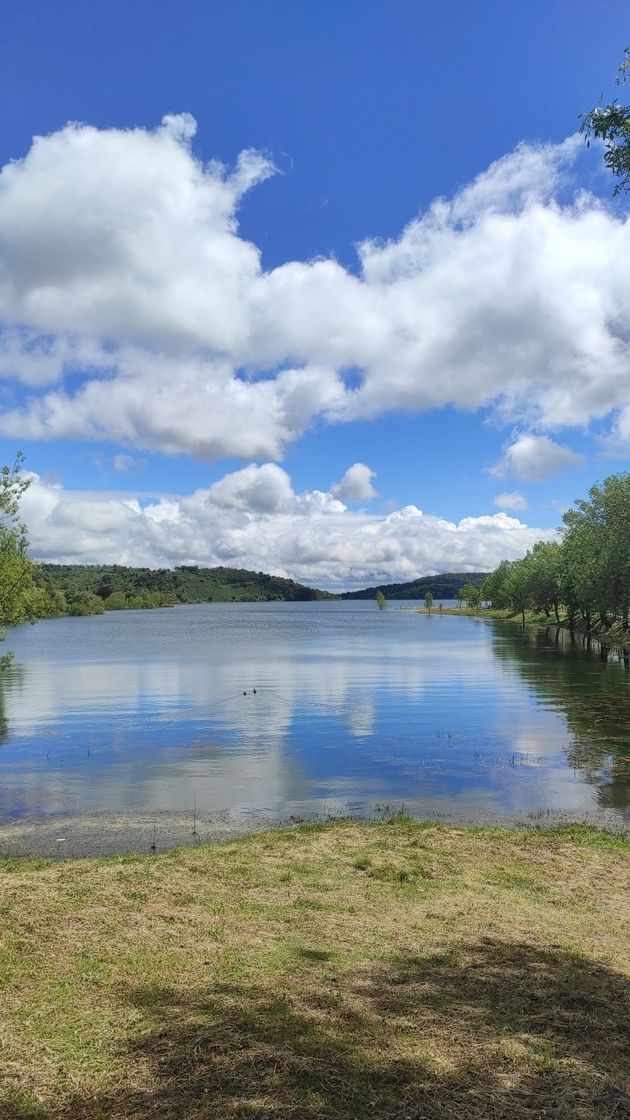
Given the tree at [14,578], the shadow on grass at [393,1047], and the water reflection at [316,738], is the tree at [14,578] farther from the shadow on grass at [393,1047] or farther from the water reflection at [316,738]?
the shadow on grass at [393,1047]

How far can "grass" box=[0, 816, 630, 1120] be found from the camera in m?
6.95

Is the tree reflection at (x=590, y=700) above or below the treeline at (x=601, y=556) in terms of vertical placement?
below

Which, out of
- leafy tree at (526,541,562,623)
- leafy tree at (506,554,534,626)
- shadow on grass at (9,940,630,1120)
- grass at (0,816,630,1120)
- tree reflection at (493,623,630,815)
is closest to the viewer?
shadow on grass at (9,940,630,1120)

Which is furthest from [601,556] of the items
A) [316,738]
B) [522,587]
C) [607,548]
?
[522,587]

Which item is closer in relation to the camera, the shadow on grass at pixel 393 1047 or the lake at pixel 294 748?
the shadow on grass at pixel 393 1047

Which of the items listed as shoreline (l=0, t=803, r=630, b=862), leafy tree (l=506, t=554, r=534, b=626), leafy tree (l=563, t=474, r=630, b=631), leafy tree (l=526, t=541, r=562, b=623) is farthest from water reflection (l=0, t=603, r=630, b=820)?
leafy tree (l=506, t=554, r=534, b=626)

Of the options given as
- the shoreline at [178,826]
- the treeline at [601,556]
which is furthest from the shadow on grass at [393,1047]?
the treeline at [601,556]

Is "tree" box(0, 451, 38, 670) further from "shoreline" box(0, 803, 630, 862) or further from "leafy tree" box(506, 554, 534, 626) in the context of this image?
"leafy tree" box(506, 554, 534, 626)

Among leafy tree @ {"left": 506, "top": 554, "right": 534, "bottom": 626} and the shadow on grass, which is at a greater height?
leafy tree @ {"left": 506, "top": 554, "right": 534, "bottom": 626}

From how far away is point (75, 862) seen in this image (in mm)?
16625

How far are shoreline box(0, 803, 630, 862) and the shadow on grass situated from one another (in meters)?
9.92

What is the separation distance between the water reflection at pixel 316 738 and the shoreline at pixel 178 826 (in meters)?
0.81

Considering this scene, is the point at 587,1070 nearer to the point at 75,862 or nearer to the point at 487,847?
the point at 487,847

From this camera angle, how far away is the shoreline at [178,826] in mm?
18750
